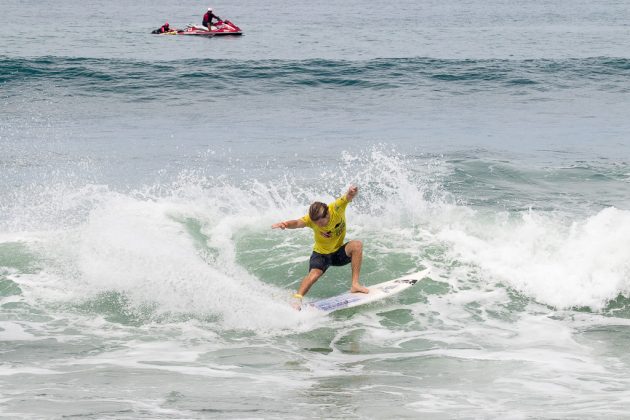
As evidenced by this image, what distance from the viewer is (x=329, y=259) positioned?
11.2 meters

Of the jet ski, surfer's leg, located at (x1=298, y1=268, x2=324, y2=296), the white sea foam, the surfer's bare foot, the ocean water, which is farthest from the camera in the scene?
the jet ski

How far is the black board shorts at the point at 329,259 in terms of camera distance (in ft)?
36.6

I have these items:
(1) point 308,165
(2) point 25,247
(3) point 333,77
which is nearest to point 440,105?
(3) point 333,77

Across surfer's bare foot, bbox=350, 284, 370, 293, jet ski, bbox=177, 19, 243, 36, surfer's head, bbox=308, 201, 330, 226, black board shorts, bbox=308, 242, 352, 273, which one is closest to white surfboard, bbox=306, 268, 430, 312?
Answer: surfer's bare foot, bbox=350, 284, 370, 293

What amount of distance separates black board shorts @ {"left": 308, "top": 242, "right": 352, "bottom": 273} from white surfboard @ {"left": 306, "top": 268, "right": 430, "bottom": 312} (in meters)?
0.43

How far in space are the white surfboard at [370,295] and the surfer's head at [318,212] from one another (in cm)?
106

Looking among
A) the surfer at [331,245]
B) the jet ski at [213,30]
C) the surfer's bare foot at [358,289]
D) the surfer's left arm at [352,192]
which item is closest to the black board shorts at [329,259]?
the surfer at [331,245]

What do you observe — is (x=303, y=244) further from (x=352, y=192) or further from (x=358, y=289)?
(x=352, y=192)

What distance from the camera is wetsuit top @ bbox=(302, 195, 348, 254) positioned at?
10.9 meters

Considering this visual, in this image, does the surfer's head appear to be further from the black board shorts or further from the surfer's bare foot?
the surfer's bare foot

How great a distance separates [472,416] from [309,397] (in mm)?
1541

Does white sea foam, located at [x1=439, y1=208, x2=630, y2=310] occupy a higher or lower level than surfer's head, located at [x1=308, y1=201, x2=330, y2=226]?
lower

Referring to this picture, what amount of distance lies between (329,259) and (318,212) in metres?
0.86

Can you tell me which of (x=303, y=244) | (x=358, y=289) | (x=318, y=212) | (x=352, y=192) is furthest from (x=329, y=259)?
(x=303, y=244)
